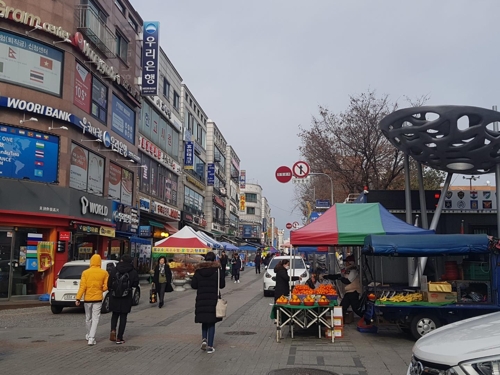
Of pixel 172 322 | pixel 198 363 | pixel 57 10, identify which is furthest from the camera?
pixel 57 10

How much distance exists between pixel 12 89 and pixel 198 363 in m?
15.3

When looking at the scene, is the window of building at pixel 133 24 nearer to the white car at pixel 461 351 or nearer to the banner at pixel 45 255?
the banner at pixel 45 255

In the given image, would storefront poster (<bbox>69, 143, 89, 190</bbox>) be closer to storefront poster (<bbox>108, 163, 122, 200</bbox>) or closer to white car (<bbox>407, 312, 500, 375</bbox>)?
storefront poster (<bbox>108, 163, 122, 200</bbox>)

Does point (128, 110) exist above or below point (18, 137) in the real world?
above

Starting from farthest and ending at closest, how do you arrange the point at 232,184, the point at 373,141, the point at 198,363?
the point at 232,184 < the point at 373,141 < the point at 198,363

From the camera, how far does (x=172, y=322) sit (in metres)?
14.6

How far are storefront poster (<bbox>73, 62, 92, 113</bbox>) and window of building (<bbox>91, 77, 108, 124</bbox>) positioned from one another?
21.7 inches

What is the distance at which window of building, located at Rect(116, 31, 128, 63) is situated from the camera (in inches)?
1123

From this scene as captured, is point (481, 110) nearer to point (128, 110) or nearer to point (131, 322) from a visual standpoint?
point (131, 322)

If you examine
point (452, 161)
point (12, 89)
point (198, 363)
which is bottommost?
point (198, 363)

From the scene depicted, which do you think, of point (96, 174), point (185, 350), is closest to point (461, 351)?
point (185, 350)

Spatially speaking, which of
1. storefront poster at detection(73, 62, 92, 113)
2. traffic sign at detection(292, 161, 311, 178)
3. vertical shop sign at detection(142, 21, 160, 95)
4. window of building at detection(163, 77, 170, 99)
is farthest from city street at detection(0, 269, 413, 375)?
window of building at detection(163, 77, 170, 99)

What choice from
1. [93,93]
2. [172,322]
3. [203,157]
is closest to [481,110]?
[172,322]

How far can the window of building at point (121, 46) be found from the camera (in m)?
28.5
